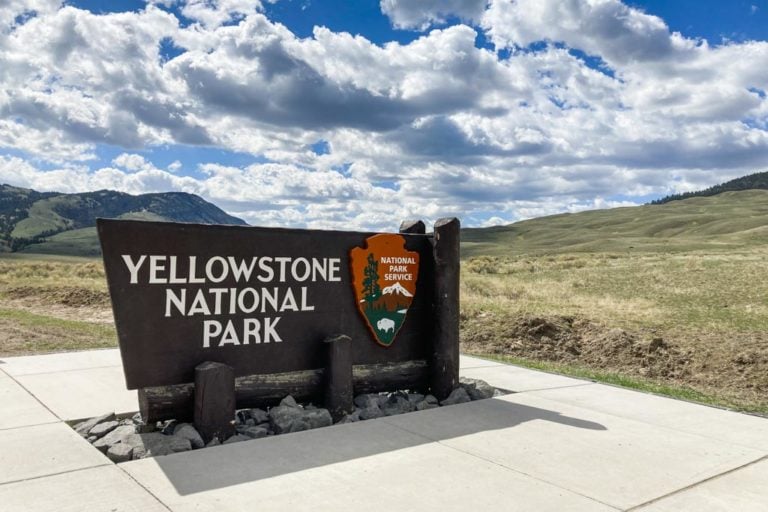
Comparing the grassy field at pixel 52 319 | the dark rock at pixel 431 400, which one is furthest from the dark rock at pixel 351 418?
the grassy field at pixel 52 319

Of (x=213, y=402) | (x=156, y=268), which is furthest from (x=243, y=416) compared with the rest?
(x=156, y=268)

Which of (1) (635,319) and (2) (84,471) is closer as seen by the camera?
(2) (84,471)

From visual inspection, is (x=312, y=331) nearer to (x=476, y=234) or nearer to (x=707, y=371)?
(x=707, y=371)

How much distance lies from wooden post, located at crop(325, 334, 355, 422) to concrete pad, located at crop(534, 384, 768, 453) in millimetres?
2472

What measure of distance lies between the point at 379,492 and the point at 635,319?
495 inches

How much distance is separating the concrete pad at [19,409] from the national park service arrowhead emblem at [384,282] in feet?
A: 10.6

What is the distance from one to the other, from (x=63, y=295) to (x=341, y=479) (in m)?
19.5

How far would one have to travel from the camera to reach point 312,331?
6.35 metres

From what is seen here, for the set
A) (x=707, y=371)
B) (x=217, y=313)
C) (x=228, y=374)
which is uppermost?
(x=217, y=313)

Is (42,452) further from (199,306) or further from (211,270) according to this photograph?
(211,270)

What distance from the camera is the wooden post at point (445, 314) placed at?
7.17 meters

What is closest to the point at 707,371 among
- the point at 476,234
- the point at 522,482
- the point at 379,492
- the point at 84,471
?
the point at 522,482

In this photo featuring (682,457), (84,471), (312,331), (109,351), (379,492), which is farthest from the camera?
(109,351)

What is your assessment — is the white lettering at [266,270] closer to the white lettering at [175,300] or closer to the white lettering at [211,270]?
the white lettering at [211,270]
